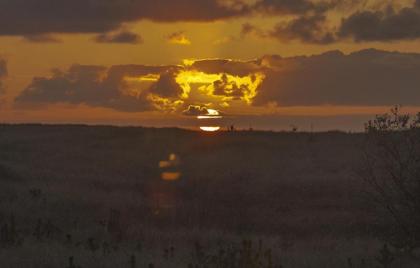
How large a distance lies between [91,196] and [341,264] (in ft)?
44.9

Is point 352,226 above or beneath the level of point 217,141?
beneath

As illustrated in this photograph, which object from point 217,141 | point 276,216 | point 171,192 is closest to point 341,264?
point 276,216

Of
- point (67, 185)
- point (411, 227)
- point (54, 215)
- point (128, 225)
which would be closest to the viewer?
point (411, 227)

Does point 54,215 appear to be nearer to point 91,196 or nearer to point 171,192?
point 91,196

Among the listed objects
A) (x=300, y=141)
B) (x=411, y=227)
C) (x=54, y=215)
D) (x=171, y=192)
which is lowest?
(x=411, y=227)

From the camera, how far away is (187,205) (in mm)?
24359

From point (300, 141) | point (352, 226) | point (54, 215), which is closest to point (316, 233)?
point (352, 226)

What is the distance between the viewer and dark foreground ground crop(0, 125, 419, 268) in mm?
13633

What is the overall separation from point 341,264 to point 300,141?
38.9m

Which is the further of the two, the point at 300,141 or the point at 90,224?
the point at 300,141

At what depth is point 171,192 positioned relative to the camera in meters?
28.7

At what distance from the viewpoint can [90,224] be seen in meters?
19.6

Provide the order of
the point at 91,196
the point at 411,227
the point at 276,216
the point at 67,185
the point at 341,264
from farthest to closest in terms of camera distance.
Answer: the point at 67,185 < the point at 91,196 < the point at 276,216 < the point at 411,227 < the point at 341,264

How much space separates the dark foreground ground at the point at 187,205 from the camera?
44.7 ft
